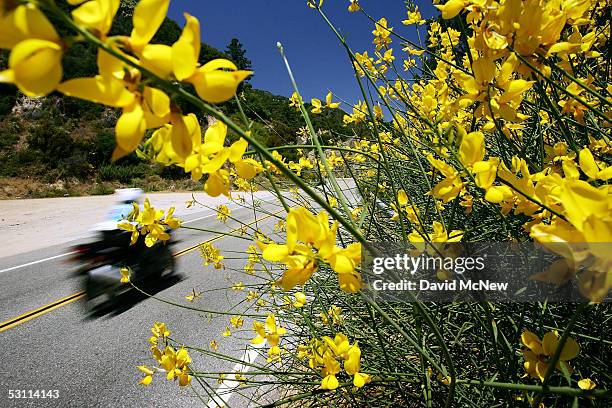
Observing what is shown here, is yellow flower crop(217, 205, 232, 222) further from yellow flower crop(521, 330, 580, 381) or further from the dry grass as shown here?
the dry grass

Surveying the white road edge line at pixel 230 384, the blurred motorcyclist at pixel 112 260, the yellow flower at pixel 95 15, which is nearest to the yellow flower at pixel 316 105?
the white road edge line at pixel 230 384

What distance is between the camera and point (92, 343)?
10.4 feet

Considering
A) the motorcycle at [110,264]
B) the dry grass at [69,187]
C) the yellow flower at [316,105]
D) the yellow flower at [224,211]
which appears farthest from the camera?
the dry grass at [69,187]

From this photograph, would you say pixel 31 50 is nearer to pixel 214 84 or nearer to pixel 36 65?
pixel 36 65

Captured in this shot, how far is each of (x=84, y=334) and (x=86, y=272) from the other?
1.48 meters

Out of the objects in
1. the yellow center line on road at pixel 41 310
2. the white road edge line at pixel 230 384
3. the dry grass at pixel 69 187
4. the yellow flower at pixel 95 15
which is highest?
the dry grass at pixel 69 187

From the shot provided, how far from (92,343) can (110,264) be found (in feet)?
5.23

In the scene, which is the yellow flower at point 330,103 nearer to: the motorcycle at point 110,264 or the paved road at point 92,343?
the paved road at point 92,343

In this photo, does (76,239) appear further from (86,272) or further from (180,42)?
(180,42)

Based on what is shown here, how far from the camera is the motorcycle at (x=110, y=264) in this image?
172 inches

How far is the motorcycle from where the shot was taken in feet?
14.3

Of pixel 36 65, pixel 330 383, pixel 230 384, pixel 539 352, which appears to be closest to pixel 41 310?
pixel 230 384

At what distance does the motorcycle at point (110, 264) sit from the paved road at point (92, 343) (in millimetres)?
271

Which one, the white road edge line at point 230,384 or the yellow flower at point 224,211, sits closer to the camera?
the white road edge line at point 230,384
